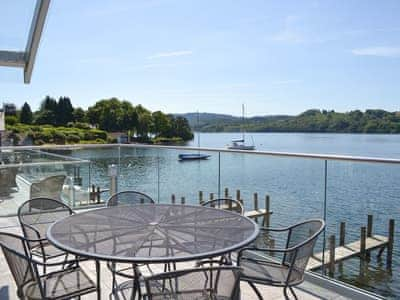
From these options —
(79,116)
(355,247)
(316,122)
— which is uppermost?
(79,116)

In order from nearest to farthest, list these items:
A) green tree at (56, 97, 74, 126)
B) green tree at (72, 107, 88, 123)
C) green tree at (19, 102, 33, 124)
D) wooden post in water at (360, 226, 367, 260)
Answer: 1. wooden post in water at (360, 226, 367, 260)
2. green tree at (19, 102, 33, 124)
3. green tree at (56, 97, 74, 126)
4. green tree at (72, 107, 88, 123)

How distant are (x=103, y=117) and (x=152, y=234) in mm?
48806

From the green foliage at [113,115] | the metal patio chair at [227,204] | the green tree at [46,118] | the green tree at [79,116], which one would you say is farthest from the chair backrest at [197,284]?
the green tree at [79,116]

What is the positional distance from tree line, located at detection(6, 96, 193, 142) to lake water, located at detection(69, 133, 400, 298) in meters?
35.5

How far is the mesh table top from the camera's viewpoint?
6.15 ft

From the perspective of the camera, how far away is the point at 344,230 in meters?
5.01

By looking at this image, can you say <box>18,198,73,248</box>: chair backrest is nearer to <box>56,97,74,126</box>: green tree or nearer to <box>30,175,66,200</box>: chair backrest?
<box>30,175,66,200</box>: chair backrest

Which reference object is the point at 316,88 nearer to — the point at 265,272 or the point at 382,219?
the point at 382,219

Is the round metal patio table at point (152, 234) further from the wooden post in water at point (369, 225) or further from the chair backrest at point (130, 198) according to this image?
the wooden post in water at point (369, 225)

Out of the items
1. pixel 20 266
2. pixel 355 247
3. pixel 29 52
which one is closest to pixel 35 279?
pixel 20 266

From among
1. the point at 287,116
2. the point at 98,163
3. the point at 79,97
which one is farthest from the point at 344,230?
the point at 79,97

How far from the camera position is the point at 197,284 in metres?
1.62

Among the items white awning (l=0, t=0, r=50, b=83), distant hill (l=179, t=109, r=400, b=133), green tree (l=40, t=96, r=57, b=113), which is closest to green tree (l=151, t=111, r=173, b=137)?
distant hill (l=179, t=109, r=400, b=133)

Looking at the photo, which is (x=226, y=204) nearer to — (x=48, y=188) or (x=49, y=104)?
(x=48, y=188)
